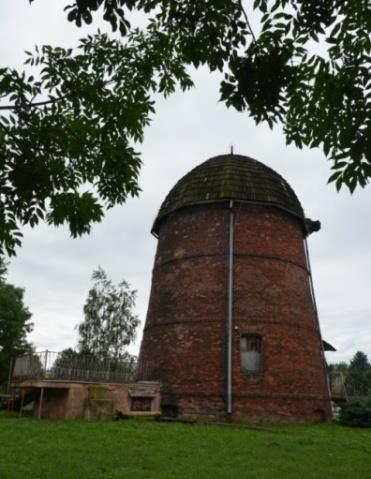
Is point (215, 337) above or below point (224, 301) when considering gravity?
below

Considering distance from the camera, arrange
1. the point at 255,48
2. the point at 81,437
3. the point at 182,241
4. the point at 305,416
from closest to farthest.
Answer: the point at 255,48, the point at 81,437, the point at 305,416, the point at 182,241

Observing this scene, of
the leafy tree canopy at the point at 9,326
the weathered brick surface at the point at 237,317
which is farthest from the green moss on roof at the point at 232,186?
the leafy tree canopy at the point at 9,326

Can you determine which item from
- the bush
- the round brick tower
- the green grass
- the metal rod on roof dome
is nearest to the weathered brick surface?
the round brick tower

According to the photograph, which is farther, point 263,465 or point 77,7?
point 263,465

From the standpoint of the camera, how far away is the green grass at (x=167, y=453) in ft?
23.5

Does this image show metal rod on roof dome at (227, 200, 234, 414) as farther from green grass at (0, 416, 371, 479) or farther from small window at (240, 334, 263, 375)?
green grass at (0, 416, 371, 479)

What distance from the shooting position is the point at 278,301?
57.7 feet

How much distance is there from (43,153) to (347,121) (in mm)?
2567

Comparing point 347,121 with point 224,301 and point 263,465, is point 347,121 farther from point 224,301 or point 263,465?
point 224,301

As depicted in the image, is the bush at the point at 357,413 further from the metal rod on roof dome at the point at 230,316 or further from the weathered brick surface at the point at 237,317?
the metal rod on roof dome at the point at 230,316

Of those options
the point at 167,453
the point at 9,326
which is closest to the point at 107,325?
the point at 9,326

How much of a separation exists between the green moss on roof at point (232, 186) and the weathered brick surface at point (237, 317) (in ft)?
1.17

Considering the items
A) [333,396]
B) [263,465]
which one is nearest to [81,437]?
[263,465]

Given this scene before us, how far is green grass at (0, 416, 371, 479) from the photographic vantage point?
282 inches
